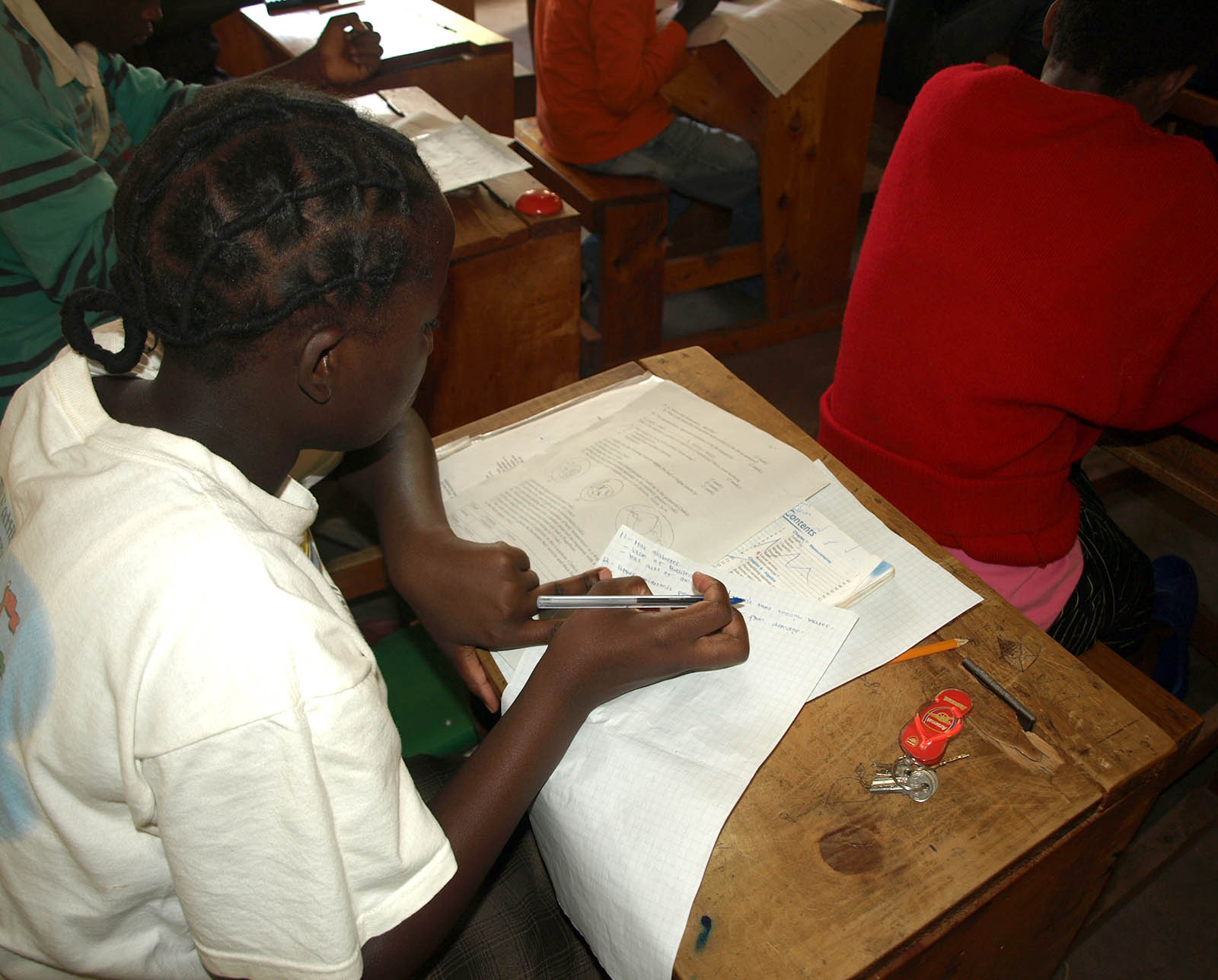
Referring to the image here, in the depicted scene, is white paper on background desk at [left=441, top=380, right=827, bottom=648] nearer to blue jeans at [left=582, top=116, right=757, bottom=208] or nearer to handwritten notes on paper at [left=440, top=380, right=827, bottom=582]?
handwritten notes on paper at [left=440, top=380, right=827, bottom=582]

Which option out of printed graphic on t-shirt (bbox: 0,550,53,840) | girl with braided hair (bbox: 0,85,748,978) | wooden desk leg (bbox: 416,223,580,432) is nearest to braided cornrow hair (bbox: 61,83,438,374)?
girl with braided hair (bbox: 0,85,748,978)

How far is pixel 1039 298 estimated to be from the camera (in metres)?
0.98

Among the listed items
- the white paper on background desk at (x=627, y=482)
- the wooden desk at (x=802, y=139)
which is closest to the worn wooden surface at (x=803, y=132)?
the wooden desk at (x=802, y=139)

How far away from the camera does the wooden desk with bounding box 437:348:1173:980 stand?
0.63 metres

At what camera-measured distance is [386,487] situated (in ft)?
3.27

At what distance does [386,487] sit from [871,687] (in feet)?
1.86

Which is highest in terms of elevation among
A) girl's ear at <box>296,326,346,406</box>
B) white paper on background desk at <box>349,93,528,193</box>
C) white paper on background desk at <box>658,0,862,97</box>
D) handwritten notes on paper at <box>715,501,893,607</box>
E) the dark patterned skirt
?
girl's ear at <box>296,326,346,406</box>

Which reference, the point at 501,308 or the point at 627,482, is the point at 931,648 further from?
the point at 501,308

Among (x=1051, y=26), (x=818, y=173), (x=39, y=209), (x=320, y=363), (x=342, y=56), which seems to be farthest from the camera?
(x=818, y=173)

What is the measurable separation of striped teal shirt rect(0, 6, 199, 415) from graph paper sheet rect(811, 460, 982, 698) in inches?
45.7

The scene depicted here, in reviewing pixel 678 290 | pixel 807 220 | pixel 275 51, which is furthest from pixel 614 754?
pixel 275 51

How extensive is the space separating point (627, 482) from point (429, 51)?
1815mm

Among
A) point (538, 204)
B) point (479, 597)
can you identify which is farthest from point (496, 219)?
point (479, 597)

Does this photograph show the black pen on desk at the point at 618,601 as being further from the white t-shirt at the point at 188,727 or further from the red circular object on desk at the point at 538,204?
the red circular object on desk at the point at 538,204
